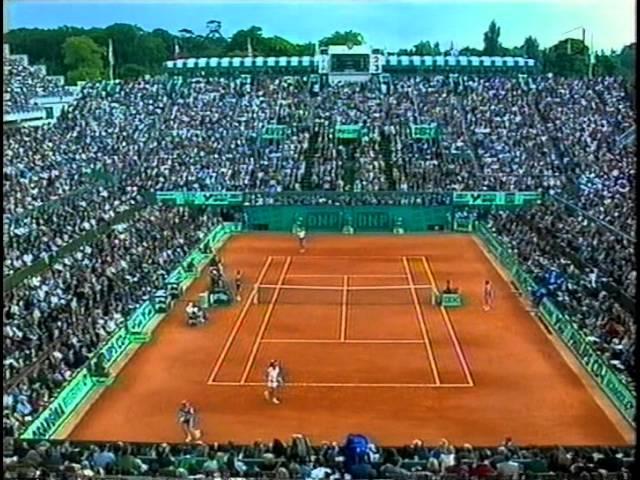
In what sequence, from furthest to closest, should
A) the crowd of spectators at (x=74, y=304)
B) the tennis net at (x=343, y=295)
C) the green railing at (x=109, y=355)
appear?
the tennis net at (x=343, y=295) → the crowd of spectators at (x=74, y=304) → the green railing at (x=109, y=355)

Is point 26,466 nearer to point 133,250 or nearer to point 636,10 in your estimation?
point 636,10

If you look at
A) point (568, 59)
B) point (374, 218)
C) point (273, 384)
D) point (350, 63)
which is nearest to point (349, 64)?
point (350, 63)

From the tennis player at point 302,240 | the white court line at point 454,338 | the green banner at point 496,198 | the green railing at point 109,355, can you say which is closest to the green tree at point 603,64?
the green banner at point 496,198

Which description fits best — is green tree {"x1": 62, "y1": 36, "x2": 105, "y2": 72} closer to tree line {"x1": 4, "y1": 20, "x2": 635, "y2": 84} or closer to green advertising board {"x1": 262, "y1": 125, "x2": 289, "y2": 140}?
tree line {"x1": 4, "y1": 20, "x2": 635, "y2": 84}

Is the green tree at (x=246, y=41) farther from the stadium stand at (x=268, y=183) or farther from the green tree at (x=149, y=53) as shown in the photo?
the stadium stand at (x=268, y=183)

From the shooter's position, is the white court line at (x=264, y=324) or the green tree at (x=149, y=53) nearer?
the white court line at (x=264, y=324)

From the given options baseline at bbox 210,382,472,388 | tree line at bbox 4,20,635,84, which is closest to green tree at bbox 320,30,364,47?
tree line at bbox 4,20,635,84

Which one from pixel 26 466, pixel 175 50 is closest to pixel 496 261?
pixel 26 466
